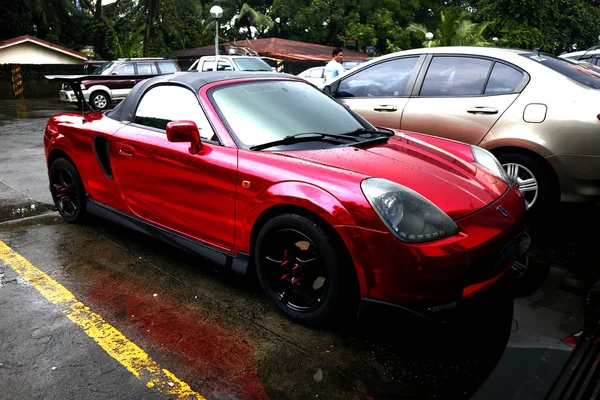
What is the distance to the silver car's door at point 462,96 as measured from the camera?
15.1ft

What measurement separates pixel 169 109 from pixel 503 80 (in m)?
2.93

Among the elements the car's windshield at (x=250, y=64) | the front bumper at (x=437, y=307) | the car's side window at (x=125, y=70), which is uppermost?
the car's windshield at (x=250, y=64)

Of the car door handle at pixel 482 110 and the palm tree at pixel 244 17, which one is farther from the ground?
the palm tree at pixel 244 17

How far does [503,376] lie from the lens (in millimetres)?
2492

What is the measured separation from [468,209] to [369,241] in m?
0.59

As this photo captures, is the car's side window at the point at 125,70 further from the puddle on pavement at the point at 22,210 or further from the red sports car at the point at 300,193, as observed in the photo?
the red sports car at the point at 300,193

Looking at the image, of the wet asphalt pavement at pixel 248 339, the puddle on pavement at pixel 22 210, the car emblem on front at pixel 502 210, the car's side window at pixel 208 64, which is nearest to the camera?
the wet asphalt pavement at pixel 248 339

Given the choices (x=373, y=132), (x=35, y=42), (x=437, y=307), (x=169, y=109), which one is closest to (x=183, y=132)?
(x=169, y=109)

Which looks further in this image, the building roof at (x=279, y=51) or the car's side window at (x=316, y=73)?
the building roof at (x=279, y=51)

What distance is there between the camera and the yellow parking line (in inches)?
96.7

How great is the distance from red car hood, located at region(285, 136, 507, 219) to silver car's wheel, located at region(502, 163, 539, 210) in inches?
52.3

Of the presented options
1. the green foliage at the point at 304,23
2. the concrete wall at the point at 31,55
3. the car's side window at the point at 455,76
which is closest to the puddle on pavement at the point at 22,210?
the car's side window at the point at 455,76

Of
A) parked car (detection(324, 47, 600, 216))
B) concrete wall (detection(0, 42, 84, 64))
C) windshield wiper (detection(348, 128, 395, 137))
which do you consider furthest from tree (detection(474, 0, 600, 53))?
windshield wiper (detection(348, 128, 395, 137))

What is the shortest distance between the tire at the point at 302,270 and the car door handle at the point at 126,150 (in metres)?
1.36
